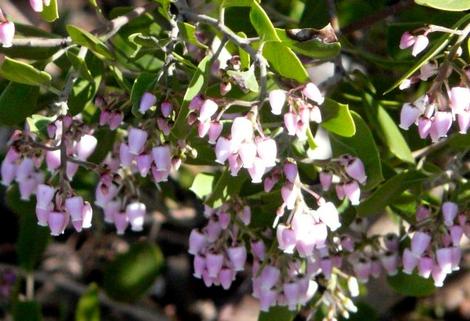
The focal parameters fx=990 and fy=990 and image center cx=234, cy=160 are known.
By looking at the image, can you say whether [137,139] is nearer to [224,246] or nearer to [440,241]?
[224,246]

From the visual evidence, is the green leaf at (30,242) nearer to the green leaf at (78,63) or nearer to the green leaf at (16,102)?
the green leaf at (16,102)

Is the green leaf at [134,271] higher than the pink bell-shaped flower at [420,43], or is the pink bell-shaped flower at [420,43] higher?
the pink bell-shaped flower at [420,43]

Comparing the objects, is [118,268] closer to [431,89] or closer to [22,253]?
[22,253]

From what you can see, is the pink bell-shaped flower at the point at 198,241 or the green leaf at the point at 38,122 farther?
the pink bell-shaped flower at the point at 198,241

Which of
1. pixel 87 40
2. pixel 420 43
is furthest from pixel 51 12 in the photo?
pixel 420 43

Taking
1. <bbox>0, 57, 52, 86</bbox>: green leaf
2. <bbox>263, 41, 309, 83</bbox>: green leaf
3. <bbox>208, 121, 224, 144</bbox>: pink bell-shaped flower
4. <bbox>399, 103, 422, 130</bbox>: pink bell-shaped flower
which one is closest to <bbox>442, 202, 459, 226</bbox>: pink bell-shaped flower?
<bbox>399, 103, 422, 130</bbox>: pink bell-shaped flower

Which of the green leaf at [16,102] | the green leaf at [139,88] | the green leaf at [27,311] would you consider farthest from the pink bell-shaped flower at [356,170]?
the green leaf at [27,311]

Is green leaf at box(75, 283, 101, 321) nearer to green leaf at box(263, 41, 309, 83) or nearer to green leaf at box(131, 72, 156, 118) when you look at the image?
green leaf at box(131, 72, 156, 118)
